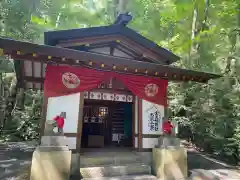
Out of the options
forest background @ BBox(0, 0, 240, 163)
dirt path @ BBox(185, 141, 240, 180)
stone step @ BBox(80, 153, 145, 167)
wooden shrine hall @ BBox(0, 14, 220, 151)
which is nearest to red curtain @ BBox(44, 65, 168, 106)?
wooden shrine hall @ BBox(0, 14, 220, 151)

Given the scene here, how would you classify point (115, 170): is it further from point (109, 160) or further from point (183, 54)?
point (183, 54)

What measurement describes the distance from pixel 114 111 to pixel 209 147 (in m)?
5.48

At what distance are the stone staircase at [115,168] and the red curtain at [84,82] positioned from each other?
2.23 m

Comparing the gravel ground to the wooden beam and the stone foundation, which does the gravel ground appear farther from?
the wooden beam

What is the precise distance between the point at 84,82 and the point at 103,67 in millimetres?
820

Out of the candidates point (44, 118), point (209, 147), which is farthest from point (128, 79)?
point (209, 147)

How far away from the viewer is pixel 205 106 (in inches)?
409

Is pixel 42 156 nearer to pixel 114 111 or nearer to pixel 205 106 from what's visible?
pixel 114 111

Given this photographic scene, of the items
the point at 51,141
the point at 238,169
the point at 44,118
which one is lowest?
the point at 238,169


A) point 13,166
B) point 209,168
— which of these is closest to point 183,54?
point 209,168

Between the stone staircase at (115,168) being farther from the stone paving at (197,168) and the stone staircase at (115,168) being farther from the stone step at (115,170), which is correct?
the stone paving at (197,168)

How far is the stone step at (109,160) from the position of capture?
20.0ft

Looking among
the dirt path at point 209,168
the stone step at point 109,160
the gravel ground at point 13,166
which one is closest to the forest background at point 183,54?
the dirt path at point 209,168

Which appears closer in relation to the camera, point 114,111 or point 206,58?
point 114,111
